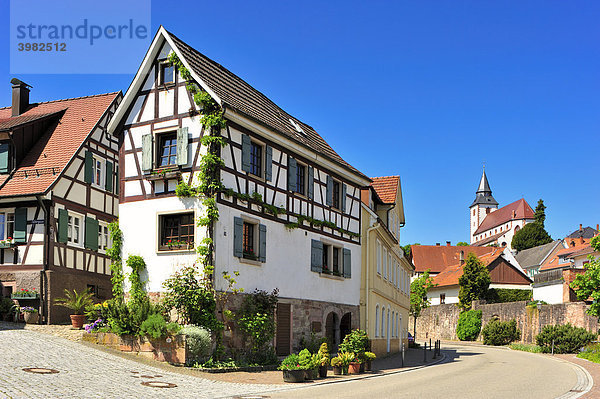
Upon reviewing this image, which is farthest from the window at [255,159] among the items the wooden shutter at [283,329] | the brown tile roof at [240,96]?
the wooden shutter at [283,329]

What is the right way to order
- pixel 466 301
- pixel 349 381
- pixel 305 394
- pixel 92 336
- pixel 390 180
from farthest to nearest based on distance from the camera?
pixel 466 301 < pixel 390 180 < pixel 92 336 < pixel 349 381 < pixel 305 394

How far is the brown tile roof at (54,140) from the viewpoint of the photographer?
26062 mm

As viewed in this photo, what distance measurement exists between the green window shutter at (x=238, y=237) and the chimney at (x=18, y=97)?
50.4 feet

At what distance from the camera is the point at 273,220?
23.9 meters

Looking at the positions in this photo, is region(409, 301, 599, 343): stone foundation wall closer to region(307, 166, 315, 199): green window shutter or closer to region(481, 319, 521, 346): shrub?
region(481, 319, 521, 346): shrub

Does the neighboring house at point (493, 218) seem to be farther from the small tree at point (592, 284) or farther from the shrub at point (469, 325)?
the small tree at point (592, 284)

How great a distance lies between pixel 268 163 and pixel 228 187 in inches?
103

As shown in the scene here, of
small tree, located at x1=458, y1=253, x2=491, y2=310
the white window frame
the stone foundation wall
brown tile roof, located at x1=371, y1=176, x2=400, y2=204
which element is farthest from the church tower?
the white window frame

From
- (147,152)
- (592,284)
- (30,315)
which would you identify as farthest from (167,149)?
(592,284)

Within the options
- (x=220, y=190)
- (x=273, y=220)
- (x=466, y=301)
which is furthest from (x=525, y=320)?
(x=220, y=190)

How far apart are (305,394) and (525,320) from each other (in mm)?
37826

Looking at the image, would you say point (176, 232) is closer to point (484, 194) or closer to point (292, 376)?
point (292, 376)

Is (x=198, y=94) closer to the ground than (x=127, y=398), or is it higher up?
higher up

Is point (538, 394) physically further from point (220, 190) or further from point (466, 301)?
point (466, 301)
